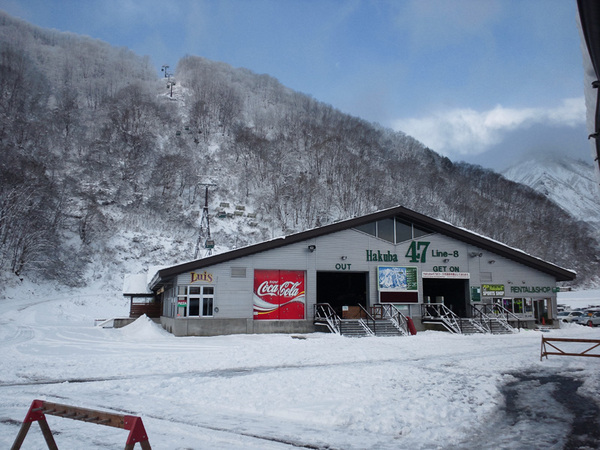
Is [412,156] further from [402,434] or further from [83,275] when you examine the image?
[402,434]

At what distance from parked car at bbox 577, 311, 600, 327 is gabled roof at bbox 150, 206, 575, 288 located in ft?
20.4

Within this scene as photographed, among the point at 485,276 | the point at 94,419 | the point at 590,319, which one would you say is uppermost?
the point at 485,276

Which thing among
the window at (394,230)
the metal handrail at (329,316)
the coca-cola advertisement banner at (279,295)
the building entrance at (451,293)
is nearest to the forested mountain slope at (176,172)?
the building entrance at (451,293)

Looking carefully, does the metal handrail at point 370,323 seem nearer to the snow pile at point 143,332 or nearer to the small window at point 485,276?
the small window at point 485,276

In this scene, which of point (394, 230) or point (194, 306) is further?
point (394, 230)

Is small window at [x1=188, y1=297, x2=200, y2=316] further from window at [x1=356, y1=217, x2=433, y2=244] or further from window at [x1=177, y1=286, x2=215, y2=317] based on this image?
window at [x1=356, y1=217, x2=433, y2=244]

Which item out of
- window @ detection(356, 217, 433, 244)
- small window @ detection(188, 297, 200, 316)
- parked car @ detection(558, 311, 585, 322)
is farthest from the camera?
parked car @ detection(558, 311, 585, 322)

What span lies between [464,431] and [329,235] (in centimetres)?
1985

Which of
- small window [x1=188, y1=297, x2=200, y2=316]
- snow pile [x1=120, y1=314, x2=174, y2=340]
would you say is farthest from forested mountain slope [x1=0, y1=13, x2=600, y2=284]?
small window [x1=188, y1=297, x2=200, y2=316]

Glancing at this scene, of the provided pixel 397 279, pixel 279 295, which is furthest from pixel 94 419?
pixel 397 279

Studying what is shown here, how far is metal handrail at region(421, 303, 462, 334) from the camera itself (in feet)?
83.4

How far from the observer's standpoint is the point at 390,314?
86.3ft

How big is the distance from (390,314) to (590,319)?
1875cm

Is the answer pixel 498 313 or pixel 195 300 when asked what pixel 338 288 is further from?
pixel 195 300
